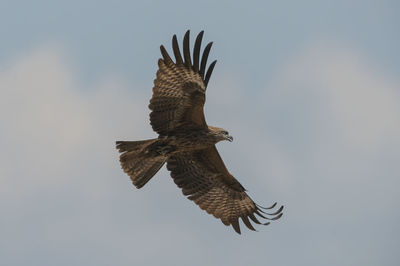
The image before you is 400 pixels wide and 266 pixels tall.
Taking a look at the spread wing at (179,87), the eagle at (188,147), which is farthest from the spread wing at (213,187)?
the spread wing at (179,87)

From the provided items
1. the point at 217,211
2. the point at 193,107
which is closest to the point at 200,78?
the point at 193,107

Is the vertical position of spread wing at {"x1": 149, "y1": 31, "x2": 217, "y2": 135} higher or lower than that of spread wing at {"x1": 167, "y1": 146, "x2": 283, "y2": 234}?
higher

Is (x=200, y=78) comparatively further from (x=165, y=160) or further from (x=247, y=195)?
(x=247, y=195)

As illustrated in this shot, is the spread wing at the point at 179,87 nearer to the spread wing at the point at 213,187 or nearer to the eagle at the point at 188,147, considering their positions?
the eagle at the point at 188,147

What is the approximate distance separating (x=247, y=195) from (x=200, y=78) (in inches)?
122

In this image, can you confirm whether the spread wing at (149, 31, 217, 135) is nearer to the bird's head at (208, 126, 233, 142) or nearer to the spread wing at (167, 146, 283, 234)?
the bird's head at (208, 126, 233, 142)

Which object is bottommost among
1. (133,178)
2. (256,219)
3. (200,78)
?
(256,219)

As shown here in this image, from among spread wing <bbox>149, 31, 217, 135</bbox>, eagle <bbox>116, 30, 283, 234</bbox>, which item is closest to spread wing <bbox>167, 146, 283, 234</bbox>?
eagle <bbox>116, 30, 283, 234</bbox>

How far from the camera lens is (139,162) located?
16.5m

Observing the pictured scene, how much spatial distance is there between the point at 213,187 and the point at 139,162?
1.91 meters

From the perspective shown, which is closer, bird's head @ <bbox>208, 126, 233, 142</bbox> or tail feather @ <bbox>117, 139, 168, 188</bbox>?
bird's head @ <bbox>208, 126, 233, 142</bbox>

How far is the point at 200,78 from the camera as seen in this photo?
15.9 m

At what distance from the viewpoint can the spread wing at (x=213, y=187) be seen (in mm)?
17234

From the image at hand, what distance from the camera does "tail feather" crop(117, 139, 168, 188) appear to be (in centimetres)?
1640
